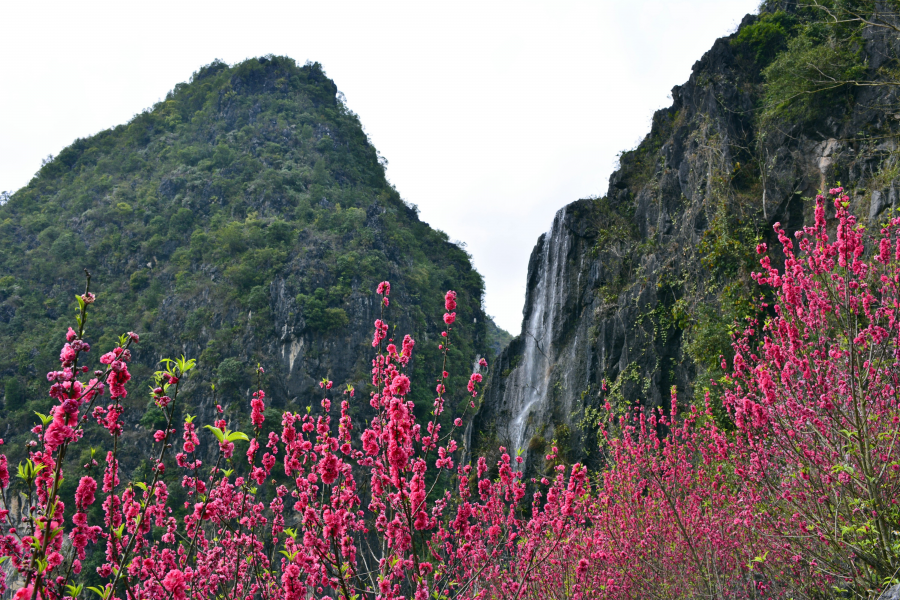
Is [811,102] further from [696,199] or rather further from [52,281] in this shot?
[52,281]

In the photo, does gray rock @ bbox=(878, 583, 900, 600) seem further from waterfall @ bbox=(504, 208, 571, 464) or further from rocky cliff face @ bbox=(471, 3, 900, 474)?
waterfall @ bbox=(504, 208, 571, 464)

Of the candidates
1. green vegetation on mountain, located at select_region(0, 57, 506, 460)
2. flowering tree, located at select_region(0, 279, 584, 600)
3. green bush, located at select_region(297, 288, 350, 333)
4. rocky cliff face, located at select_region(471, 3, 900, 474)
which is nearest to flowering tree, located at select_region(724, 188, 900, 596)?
flowering tree, located at select_region(0, 279, 584, 600)

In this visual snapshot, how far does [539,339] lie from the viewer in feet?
69.7

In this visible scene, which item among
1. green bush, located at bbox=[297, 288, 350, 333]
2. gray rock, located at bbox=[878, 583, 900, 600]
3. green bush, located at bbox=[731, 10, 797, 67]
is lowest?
gray rock, located at bbox=[878, 583, 900, 600]

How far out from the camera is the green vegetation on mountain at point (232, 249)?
3494 cm

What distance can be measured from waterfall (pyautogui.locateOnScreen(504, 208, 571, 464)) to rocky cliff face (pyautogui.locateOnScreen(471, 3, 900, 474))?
7 centimetres

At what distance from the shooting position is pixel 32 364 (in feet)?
109

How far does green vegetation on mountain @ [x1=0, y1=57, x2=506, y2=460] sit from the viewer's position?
34.9m

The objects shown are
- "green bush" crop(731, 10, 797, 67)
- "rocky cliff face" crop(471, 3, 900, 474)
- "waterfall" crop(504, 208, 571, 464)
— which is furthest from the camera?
"waterfall" crop(504, 208, 571, 464)

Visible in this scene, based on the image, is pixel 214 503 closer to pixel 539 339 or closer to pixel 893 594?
pixel 893 594

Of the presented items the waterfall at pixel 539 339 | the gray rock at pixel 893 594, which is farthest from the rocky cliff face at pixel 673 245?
the gray rock at pixel 893 594

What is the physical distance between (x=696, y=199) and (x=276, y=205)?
37.1 m

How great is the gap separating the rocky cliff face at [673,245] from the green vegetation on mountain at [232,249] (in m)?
15.0

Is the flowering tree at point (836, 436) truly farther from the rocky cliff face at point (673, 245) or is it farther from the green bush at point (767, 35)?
the green bush at point (767, 35)
